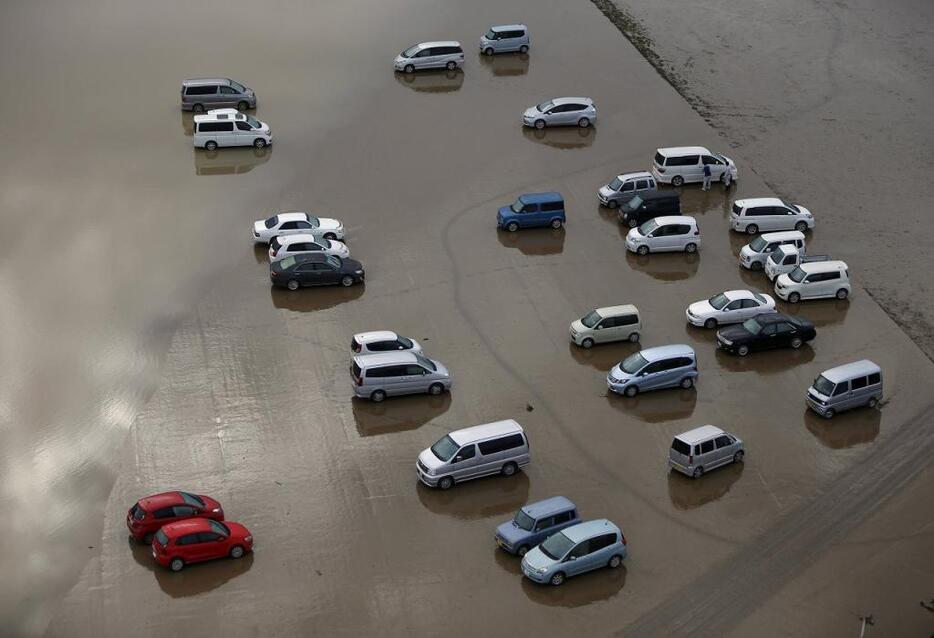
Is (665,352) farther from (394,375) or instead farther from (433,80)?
(433,80)

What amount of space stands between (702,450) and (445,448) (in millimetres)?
7648

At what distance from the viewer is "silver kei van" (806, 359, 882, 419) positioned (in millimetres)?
40281

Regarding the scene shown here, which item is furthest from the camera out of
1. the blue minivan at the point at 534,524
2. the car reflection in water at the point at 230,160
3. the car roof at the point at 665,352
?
the car reflection in water at the point at 230,160

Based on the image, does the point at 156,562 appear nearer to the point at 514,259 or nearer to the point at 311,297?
the point at 311,297

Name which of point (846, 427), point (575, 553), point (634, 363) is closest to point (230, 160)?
point (634, 363)

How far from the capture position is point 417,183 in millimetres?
53562

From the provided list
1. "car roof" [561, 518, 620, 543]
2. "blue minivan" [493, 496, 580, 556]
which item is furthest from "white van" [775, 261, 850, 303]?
"car roof" [561, 518, 620, 543]

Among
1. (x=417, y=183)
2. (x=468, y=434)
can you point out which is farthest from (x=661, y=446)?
(x=417, y=183)

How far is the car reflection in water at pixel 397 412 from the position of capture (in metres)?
39.4

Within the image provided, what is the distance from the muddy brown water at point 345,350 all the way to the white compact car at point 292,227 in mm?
839

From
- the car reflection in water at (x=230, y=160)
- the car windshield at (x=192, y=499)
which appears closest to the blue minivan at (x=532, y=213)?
the car reflection in water at (x=230, y=160)

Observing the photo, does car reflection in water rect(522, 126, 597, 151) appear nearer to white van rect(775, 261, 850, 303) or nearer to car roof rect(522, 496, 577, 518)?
white van rect(775, 261, 850, 303)

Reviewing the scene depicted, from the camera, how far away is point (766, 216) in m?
51.2

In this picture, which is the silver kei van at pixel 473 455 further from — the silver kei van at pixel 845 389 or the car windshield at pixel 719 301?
the car windshield at pixel 719 301
